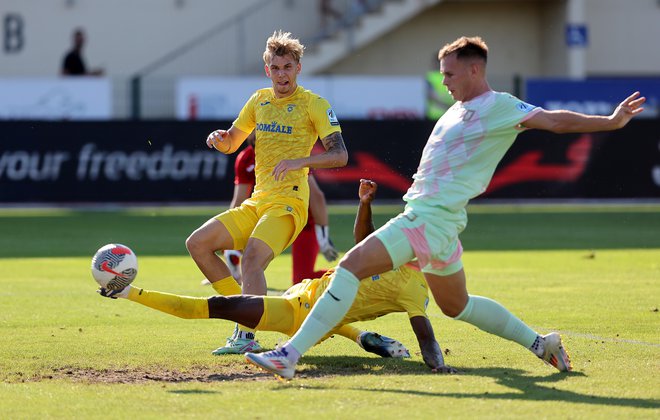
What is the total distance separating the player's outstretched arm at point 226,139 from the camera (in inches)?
344

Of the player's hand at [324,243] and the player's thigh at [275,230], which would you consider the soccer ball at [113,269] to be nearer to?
the player's thigh at [275,230]

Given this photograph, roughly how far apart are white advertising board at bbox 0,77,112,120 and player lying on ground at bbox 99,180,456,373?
18273mm

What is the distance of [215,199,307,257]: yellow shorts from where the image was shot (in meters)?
8.49

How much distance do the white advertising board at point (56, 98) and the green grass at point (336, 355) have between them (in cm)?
977

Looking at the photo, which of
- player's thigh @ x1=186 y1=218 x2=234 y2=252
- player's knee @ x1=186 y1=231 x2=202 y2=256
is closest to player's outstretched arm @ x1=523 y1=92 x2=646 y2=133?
player's thigh @ x1=186 y1=218 x2=234 y2=252

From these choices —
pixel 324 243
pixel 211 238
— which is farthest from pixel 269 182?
pixel 324 243

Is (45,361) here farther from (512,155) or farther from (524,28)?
(524,28)

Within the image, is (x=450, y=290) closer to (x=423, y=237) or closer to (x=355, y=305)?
(x=423, y=237)

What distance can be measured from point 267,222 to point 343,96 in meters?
18.0

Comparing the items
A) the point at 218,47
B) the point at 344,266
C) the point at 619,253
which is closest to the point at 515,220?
the point at 619,253

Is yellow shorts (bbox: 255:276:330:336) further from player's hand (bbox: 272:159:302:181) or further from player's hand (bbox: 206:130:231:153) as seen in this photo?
player's hand (bbox: 206:130:231:153)

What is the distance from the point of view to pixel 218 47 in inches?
1258

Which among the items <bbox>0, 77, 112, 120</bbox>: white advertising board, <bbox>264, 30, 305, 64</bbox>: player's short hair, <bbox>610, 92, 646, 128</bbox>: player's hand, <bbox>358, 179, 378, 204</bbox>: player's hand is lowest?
<bbox>358, 179, 378, 204</bbox>: player's hand

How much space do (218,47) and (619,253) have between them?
59.2 ft
